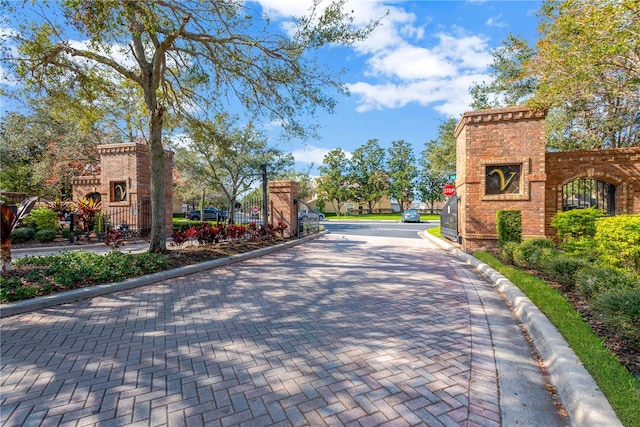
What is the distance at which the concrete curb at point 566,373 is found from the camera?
205 cm

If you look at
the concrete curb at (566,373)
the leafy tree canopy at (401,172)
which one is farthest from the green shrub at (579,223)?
the leafy tree canopy at (401,172)

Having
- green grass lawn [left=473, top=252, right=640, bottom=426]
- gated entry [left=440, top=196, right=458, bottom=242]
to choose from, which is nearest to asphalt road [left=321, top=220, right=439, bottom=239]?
gated entry [left=440, top=196, right=458, bottom=242]

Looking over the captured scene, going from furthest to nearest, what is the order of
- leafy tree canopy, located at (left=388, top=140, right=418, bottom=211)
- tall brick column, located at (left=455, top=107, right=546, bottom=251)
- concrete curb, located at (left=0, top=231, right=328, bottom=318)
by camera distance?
1. leafy tree canopy, located at (left=388, top=140, right=418, bottom=211)
2. tall brick column, located at (left=455, top=107, right=546, bottom=251)
3. concrete curb, located at (left=0, top=231, right=328, bottom=318)

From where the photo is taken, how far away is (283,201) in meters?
13.1

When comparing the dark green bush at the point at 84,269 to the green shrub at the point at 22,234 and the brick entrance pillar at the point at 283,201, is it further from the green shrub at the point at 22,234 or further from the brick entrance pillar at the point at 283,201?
the green shrub at the point at 22,234

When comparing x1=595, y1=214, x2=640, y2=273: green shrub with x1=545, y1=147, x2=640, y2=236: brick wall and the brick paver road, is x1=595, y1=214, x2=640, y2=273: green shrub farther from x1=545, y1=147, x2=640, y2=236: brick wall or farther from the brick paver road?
x1=545, y1=147, x2=640, y2=236: brick wall

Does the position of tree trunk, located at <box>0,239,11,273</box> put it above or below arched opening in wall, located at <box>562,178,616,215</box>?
below

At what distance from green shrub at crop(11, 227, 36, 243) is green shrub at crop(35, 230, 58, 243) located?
10.0 inches

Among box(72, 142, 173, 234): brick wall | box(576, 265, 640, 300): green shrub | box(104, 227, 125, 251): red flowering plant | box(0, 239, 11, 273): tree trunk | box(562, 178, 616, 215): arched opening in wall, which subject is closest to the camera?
box(576, 265, 640, 300): green shrub

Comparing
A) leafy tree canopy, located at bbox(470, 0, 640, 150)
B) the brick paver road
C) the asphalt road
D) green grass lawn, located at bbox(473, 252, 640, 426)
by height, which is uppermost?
leafy tree canopy, located at bbox(470, 0, 640, 150)

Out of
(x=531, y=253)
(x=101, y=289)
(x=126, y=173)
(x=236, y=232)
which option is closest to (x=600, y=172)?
(x=531, y=253)

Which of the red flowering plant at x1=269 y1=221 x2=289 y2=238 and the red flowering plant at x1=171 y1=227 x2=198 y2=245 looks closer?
the red flowering plant at x1=171 y1=227 x2=198 y2=245

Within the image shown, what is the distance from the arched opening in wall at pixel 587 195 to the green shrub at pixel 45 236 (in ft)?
60.4

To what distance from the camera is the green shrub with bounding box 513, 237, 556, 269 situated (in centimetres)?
653
